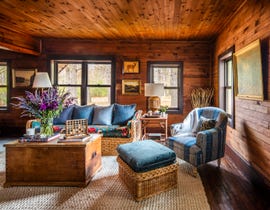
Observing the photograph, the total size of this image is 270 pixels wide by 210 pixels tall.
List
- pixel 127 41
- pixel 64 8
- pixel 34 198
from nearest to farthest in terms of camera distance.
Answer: pixel 34 198, pixel 64 8, pixel 127 41

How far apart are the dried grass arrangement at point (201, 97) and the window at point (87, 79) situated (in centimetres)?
217

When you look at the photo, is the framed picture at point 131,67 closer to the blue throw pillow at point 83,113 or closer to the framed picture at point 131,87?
the framed picture at point 131,87

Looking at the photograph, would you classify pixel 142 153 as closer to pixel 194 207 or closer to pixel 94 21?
pixel 194 207

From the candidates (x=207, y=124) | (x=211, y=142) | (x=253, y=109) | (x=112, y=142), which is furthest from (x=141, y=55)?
(x=253, y=109)

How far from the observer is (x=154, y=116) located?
15.8 ft

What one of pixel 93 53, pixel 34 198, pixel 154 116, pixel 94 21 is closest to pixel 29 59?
pixel 93 53

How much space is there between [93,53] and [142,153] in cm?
403

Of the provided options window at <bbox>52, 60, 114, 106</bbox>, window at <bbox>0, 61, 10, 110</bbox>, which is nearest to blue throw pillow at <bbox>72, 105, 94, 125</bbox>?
window at <bbox>52, 60, 114, 106</bbox>

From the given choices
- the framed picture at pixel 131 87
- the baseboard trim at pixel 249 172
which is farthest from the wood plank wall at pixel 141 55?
the baseboard trim at pixel 249 172

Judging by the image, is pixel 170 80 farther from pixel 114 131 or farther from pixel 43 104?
pixel 43 104

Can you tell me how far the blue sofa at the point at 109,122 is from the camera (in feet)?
13.5

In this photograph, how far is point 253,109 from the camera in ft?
9.74

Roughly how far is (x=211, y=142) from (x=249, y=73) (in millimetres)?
1081

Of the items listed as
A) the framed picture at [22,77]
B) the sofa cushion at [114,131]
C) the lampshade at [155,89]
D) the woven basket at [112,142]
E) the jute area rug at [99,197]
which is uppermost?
the framed picture at [22,77]
